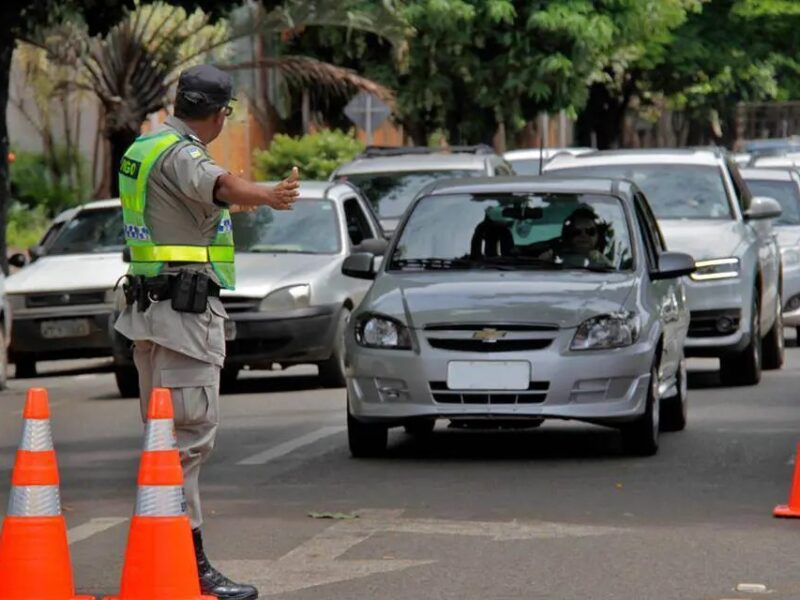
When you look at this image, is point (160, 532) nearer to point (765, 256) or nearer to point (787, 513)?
point (787, 513)

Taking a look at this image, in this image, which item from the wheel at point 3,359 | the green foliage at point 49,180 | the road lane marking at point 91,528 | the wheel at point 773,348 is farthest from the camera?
the green foliage at point 49,180

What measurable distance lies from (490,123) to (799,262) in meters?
19.6

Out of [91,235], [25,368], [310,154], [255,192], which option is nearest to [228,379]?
[25,368]

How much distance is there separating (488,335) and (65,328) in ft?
26.5

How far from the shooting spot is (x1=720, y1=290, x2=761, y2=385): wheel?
17266 millimetres

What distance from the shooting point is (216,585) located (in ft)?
25.5

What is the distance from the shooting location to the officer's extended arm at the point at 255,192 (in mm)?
7500

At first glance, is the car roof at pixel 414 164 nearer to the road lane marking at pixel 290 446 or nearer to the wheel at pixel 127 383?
the wheel at pixel 127 383

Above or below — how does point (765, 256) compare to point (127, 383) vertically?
above

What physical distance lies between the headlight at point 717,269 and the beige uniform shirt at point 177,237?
376 inches

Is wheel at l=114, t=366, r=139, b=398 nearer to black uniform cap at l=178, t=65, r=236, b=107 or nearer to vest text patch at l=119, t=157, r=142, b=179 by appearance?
vest text patch at l=119, t=157, r=142, b=179

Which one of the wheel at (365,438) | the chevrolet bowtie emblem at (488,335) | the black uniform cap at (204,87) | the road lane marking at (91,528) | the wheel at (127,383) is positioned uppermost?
the black uniform cap at (204,87)

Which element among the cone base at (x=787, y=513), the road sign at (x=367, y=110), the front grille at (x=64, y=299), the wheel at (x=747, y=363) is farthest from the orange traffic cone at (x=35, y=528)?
the road sign at (x=367, y=110)

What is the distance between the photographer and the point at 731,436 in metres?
13.5
